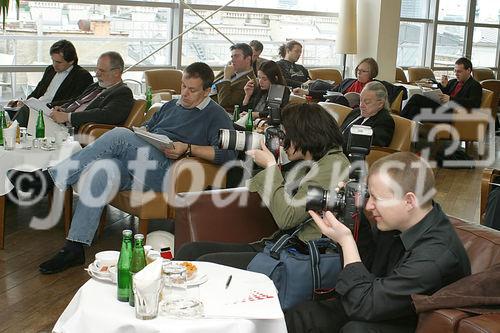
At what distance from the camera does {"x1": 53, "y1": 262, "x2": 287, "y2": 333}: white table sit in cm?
206

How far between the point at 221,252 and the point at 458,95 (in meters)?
5.90

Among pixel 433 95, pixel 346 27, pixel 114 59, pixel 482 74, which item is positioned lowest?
pixel 433 95

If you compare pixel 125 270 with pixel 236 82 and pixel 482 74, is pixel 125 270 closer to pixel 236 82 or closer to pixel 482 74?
pixel 236 82

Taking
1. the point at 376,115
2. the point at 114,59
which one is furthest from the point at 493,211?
the point at 114,59

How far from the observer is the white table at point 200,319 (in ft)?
6.76

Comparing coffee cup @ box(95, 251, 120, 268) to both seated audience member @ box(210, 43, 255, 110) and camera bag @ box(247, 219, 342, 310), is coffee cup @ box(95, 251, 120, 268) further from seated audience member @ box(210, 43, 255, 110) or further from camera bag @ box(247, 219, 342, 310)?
seated audience member @ box(210, 43, 255, 110)

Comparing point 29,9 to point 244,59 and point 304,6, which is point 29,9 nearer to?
point 244,59

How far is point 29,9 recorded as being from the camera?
7.15 metres

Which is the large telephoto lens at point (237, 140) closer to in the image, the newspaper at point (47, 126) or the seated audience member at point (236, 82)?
the newspaper at point (47, 126)

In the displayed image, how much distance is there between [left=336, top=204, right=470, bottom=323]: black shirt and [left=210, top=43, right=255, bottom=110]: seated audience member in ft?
13.1

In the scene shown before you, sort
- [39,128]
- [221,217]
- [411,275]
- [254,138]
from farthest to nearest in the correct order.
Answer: [39,128], [254,138], [221,217], [411,275]

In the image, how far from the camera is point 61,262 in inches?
158

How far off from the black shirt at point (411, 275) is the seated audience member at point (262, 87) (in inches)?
136

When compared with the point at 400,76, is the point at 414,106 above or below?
below
